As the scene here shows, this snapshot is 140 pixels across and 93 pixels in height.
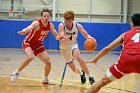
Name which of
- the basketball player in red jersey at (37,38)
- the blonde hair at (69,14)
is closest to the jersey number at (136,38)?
the blonde hair at (69,14)

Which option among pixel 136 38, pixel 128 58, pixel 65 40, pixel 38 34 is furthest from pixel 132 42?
pixel 38 34

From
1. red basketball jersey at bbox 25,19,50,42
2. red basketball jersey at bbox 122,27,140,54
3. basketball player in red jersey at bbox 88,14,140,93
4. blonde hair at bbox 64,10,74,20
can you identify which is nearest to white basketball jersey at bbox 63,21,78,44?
blonde hair at bbox 64,10,74,20

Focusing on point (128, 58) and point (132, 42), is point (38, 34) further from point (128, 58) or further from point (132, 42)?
point (128, 58)

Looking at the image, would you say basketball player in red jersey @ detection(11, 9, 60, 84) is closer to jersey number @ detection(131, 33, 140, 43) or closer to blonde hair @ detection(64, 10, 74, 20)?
blonde hair @ detection(64, 10, 74, 20)

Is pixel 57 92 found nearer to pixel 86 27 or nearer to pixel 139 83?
pixel 139 83

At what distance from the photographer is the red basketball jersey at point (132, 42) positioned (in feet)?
13.0


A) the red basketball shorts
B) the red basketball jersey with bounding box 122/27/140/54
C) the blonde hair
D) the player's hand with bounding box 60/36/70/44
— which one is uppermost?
the blonde hair

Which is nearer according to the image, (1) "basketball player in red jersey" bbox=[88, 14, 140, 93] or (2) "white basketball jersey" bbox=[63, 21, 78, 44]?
(1) "basketball player in red jersey" bbox=[88, 14, 140, 93]

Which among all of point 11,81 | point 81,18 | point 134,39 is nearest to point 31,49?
point 11,81

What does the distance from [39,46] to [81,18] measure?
36.1 ft

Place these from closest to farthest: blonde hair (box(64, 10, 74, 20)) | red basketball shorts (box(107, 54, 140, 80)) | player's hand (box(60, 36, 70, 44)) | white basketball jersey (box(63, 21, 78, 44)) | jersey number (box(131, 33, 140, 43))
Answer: red basketball shorts (box(107, 54, 140, 80)) → jersey number (box(131, 33, 140, 43)) → blonde hair (box(64, 10, 74, 20)) → player's hand (box(60, 36, 70, 44)) → white basketball jersey (box(63, 21, 78, 44))

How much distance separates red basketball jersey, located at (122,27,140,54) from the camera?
3.95 meters

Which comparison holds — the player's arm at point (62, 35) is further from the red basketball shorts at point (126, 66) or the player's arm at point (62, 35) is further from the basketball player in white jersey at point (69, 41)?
the red basketball shorts at point (126, 66)

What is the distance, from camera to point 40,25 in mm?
6719
